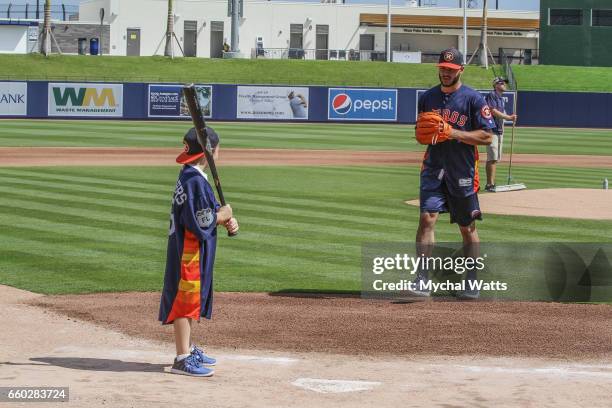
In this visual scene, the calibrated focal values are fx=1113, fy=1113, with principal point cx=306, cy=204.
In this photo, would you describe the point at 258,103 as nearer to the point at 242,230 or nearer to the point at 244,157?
the point at 244,157

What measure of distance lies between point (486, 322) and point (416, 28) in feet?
268

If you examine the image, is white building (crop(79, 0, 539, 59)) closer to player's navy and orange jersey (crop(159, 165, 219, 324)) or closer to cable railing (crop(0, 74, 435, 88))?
cable railing (crop(0, 74, 435, 88))

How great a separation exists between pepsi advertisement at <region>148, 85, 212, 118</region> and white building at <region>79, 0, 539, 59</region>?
27.8m

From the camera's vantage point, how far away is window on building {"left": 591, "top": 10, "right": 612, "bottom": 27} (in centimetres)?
7325

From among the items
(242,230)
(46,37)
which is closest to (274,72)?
(46,37)

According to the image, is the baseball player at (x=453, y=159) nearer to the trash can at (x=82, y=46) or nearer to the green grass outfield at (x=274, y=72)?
the green grass outfield at (x=274, y=72)

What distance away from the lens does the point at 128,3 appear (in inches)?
3189

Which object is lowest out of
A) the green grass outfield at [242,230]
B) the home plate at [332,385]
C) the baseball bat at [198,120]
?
the home plate at [332,385]

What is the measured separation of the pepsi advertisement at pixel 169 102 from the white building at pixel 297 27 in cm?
2781

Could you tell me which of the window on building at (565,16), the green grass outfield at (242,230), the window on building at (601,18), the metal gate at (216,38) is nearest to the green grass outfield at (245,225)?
the green grass outfield at (242,230)

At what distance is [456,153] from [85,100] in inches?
1572

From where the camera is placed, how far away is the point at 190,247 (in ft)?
25.3

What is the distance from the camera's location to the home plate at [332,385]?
7.38 meters

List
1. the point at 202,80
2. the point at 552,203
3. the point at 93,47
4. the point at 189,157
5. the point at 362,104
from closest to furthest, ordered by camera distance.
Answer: the point at 189,157
the point at 552,203
the point at 362,104
the point at 202,80
the point at 93,47
